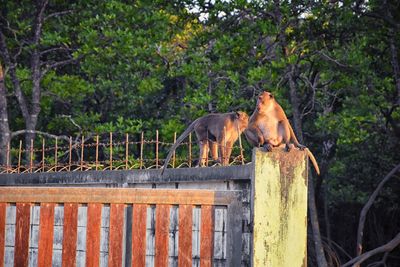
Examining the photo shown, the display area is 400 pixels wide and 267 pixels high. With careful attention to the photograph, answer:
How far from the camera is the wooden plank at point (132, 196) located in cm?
804

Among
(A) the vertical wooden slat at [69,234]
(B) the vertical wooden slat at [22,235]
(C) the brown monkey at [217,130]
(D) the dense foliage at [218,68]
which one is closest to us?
(A) the vertical wooden slat at [69,234]

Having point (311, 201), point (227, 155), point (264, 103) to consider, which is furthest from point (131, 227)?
point (311, 201)

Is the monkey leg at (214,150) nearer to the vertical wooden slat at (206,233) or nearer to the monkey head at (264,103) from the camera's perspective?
the monkey head at (264,103)

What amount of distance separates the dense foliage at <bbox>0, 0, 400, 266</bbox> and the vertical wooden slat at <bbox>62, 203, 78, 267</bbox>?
6994 millimetres

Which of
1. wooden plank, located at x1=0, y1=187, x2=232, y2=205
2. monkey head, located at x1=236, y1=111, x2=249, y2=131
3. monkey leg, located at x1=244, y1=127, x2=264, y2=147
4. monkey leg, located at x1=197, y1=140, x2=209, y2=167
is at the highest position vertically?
monkey head, located at x1=236, y1=111, x2=249, y2=131

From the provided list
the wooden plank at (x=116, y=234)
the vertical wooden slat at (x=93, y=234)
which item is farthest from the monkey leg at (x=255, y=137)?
the vertical wooden slat at (x=93, y=234)

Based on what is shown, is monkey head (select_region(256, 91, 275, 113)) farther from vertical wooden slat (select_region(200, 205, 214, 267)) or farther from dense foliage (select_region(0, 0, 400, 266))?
dense foliage (select_region(0, 0, 400, 266))

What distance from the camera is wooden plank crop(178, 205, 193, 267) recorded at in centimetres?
802

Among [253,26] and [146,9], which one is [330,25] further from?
[146,9]

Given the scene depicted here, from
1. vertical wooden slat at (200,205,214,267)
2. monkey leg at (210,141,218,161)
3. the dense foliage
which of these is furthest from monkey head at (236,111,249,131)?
the dense foliage

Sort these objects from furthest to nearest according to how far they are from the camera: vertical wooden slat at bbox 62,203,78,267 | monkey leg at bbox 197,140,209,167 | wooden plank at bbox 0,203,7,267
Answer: monkey leg at bbox 197,140,209,167 < wooden plank at bbox 0,203,7,267 < vertical wooden slat at bbox 62,203,78,267

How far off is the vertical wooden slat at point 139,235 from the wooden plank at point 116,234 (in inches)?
4.3

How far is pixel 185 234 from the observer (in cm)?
801

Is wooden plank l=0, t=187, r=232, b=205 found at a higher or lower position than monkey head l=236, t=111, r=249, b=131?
lower
